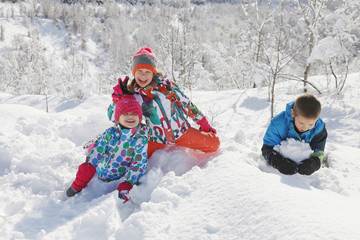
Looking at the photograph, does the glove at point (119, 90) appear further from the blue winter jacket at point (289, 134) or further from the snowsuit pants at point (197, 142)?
the blue winter jacket at point (289, 134)

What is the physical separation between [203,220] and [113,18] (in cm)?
6280

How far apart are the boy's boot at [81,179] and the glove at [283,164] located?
1.53 metres

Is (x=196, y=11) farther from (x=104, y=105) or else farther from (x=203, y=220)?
(x=203, y=220)

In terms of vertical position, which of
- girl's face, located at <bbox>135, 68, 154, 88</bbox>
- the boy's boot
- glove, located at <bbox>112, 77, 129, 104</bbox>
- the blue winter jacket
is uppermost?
girl's face, located at <bbox>135, 68, 154, 88</bbox>

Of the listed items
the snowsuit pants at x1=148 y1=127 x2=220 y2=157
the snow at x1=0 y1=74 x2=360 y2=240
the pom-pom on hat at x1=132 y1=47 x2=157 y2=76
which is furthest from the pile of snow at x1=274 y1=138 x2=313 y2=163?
the pom-pom on hat at x1=132 y1=47 x2=157 y2=76

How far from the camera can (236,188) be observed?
60.4 inches

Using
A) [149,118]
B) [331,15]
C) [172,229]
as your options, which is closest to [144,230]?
[172,229]

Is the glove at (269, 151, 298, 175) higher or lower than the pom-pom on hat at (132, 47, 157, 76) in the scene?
lower

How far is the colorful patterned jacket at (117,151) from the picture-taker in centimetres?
210

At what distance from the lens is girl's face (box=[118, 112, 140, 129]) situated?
2.11 m

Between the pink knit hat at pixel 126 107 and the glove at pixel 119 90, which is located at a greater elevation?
the glove at pixel 119 90

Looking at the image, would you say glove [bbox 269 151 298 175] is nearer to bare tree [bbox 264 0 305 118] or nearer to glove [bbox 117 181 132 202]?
glove [bbox 117 181 132 202]

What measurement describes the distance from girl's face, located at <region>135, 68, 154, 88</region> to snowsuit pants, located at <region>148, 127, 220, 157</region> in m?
0.61

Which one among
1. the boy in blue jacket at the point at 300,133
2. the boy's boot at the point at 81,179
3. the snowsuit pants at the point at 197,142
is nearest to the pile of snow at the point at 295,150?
the boy in blue jacket at the point at 300,133
